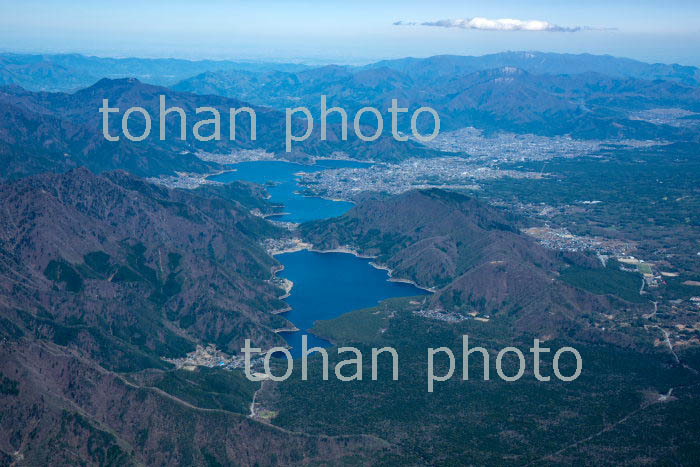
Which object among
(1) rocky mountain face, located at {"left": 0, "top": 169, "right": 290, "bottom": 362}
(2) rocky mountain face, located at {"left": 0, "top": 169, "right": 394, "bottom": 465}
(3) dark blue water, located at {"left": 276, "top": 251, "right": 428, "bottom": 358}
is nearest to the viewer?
(2) rocky mountain face, located at {"left": 0, "top": 169, "right": 394, "bottom": 465}

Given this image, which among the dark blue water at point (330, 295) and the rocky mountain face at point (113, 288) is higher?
the rocky mountain face at point (113, 288)

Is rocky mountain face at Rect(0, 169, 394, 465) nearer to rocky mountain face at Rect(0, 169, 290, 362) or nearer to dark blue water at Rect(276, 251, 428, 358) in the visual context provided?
rocky mountain face at Rect(0, 169, 290, 362)

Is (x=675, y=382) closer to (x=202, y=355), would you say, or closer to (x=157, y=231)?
(x=202, y=355)

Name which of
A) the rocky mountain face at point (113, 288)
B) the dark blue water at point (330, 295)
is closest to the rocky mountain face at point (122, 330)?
the rocky mountain face at point (113, 288)

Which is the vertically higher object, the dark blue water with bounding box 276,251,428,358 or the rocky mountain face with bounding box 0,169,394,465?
the rocky mountain face with bounding box 0,169,394,465

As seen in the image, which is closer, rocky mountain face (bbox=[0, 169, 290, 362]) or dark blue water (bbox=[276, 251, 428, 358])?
rocky mountain face (bbox=[0, 169, 290, 362])

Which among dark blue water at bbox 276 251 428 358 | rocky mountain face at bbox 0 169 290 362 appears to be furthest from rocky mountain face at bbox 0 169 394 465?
dark blue water at bbox 276 251 428 358

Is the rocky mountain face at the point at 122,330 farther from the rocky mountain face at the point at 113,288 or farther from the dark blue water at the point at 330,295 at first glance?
the dark blue water at the point at 330,295

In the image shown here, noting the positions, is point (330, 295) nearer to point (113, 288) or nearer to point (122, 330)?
point (113, 288)

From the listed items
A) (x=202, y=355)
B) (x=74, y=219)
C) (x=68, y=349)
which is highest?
(x=74, y=219)

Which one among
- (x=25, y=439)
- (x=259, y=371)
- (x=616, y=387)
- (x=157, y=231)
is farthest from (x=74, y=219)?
(x=616, y=387)

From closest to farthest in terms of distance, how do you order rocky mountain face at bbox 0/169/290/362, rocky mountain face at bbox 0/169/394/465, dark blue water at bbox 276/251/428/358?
rocky mountain face at bbox 0/169/394/465
rocky mountain face at bbox 0/169/290/362
dark blue water at bbox 276/251/428/358
